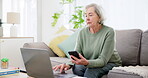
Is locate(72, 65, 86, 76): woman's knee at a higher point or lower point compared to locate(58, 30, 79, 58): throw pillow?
lower

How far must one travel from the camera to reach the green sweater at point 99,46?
205 cm

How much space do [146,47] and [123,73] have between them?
0.64 m

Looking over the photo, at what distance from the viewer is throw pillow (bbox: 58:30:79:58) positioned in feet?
9.79

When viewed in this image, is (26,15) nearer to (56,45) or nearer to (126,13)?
(56,45)

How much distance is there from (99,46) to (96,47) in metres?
0.03

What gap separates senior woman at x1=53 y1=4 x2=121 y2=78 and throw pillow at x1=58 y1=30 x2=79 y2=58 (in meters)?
0.65

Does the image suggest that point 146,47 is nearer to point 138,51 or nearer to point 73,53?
point 138,51

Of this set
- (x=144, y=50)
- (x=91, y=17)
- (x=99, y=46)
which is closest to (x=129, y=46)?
(x=144, y=50)

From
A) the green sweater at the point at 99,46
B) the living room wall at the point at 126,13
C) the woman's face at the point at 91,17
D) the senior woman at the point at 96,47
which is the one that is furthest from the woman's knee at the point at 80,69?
the living room wall at the point at 126,13

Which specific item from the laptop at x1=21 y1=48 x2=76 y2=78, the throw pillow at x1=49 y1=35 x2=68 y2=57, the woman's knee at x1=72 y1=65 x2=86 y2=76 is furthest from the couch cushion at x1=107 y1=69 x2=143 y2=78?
the throw pillow at x1=49 y1=35 x2=68 y2=57

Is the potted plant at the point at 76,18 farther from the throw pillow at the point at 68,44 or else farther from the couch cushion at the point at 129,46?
the couch cushion at the point at 129,46

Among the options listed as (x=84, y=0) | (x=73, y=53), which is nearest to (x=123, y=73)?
(x=73, y=53)

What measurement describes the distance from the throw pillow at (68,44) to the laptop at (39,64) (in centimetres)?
128

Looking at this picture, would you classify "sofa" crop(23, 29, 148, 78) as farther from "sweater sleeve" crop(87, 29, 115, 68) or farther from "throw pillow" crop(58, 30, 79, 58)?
"throw pillow" crop(58, 30, 79, 58)
